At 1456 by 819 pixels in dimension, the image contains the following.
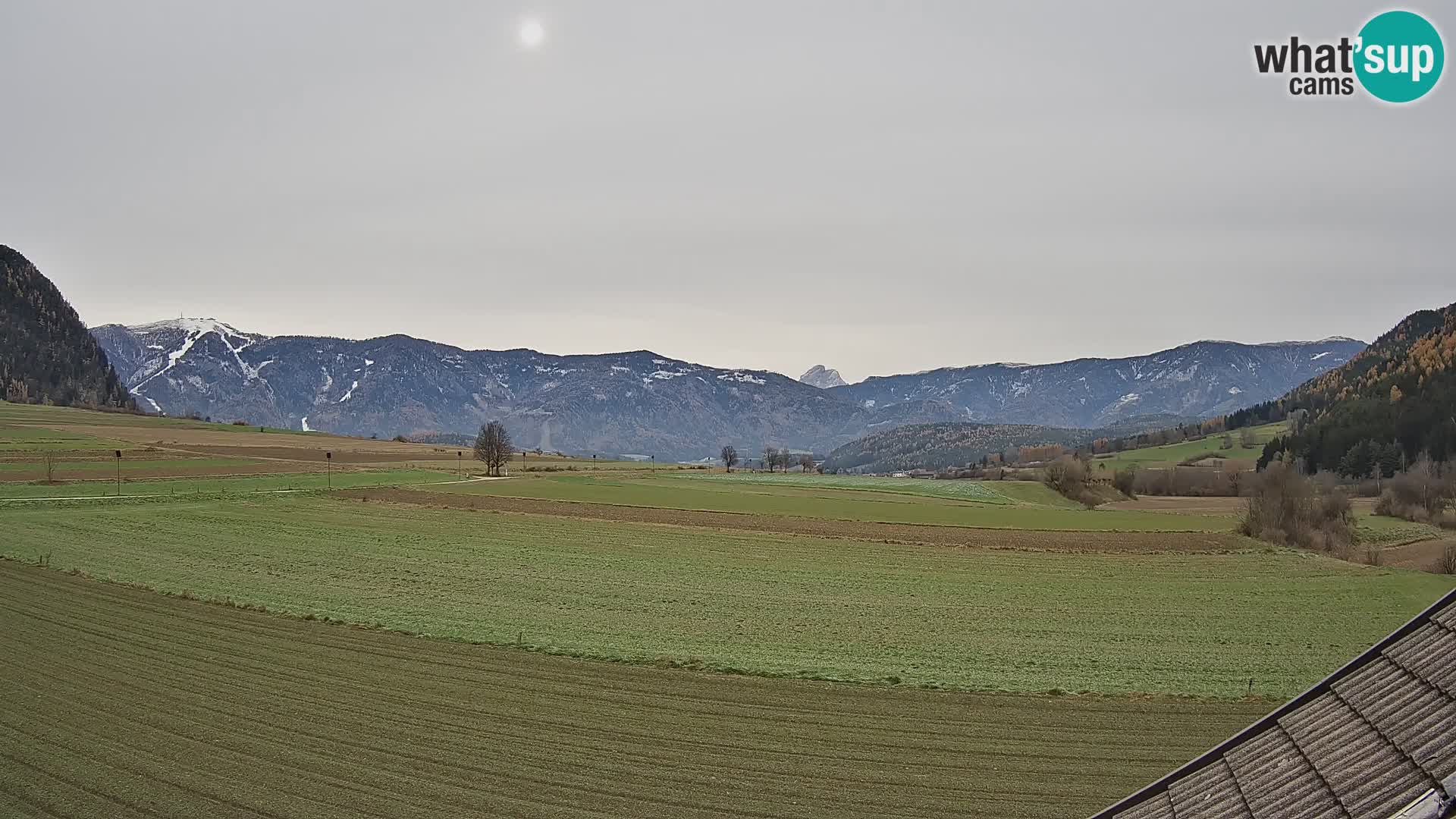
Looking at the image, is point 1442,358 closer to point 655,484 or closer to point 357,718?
point 655,484

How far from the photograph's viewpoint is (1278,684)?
2202 cm

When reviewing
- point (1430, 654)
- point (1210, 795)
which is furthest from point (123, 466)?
point (1430, 654)

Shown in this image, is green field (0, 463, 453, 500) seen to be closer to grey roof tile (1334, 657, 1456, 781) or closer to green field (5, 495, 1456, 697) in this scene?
green field (5, 495, 1456, 697)

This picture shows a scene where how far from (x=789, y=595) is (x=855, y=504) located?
52428mm

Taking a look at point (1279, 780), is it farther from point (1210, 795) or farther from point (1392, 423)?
point (1392, 423)

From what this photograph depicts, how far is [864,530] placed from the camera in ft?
208

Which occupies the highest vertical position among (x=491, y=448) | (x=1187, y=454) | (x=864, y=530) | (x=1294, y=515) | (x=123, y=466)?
(x=491, y=448)

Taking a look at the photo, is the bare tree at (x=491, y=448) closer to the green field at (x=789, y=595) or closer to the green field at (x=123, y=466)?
the green field at (x=123, y=466)

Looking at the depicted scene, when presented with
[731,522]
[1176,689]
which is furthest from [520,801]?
[731,522]

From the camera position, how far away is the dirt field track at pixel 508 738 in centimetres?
1417

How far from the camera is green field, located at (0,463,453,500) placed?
67.3 meters

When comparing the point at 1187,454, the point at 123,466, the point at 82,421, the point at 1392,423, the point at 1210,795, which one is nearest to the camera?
the point at 1210,795

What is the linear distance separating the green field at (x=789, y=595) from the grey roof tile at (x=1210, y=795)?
15.2m

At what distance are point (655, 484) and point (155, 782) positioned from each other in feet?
304
